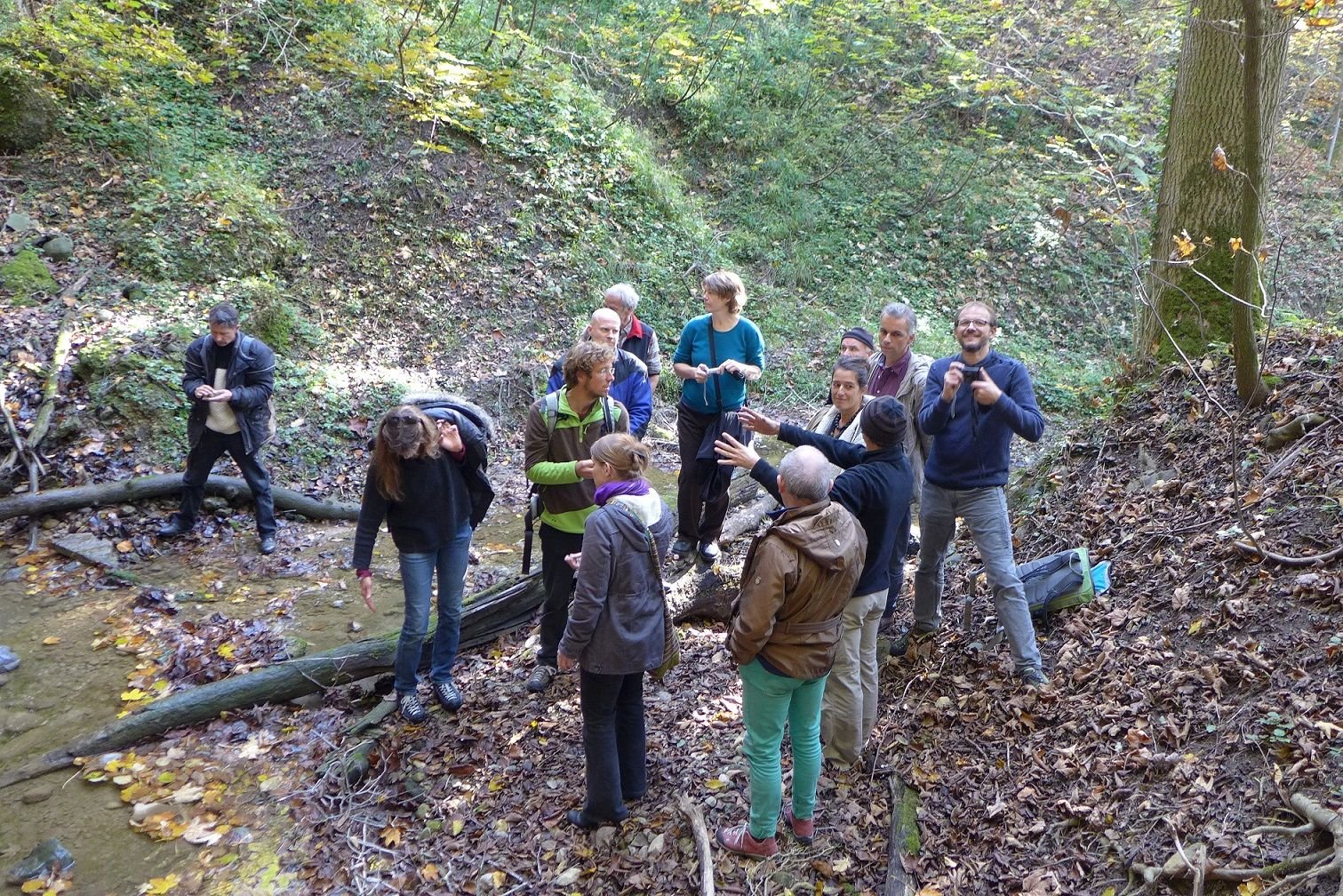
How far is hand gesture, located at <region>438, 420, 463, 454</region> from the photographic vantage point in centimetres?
462

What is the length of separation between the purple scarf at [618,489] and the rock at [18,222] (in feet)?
32.4

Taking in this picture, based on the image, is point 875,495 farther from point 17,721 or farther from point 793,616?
point 17,721

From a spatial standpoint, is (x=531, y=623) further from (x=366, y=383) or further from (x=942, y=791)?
(x=366, y=383)

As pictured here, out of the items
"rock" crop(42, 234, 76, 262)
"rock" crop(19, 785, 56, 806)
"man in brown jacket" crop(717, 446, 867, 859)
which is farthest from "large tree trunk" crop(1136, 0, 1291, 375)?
"rock" crop(42, 234, 76, 262)

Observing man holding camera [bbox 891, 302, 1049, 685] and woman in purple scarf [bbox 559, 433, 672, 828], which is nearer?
woman in purple scarf [bbox 559, 433, 672, 828]

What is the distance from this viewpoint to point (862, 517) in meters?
4.08

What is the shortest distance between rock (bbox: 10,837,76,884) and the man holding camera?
5.05 metres

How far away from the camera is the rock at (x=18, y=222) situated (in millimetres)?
9664

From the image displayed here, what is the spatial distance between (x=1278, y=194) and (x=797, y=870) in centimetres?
1932

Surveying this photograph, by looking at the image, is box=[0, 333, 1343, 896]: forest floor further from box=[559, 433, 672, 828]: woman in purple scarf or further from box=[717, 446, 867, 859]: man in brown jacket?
box=[559, 433, 672, 828]: woman in purple scarf

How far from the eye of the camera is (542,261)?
12844mm

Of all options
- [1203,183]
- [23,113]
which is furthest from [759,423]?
[23,113]

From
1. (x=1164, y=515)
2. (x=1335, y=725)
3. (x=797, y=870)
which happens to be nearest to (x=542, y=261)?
(x=1164, y=515)

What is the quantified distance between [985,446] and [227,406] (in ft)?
20.1
